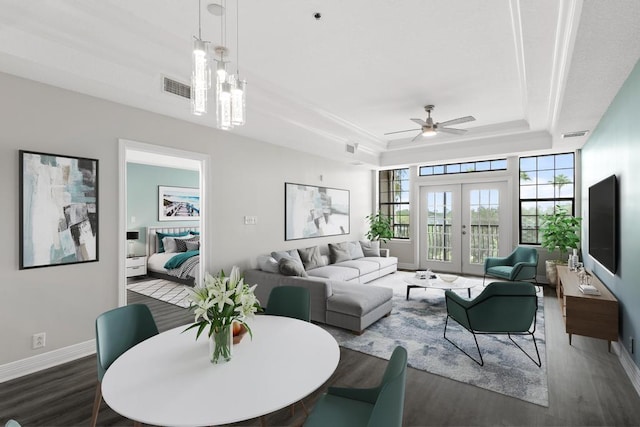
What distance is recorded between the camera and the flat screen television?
3232 millimetres

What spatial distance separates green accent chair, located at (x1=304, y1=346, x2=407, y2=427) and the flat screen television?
3099 mm

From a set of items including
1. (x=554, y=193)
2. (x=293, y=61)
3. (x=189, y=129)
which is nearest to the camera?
(x=293, y=61)

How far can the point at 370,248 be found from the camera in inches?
285

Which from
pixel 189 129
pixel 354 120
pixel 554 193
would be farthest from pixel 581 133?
pixel 189 129

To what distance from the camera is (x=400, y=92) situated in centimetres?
439

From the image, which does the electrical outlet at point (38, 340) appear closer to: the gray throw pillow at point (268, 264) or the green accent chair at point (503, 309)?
the gray throw pillow at point (268, 264)

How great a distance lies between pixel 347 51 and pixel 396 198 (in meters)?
5.39

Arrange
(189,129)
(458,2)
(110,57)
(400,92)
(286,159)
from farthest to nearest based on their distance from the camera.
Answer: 1. (286,159)
2. (400,92)
3. (189,129)
4. (110,57)
5. (458,2)

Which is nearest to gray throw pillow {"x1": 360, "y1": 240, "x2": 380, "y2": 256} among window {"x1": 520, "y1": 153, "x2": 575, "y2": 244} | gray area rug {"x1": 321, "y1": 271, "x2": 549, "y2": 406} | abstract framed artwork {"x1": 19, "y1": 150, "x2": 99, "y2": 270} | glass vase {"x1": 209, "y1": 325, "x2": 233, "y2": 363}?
gray area rug {"x1": 321, "y1": 271, "x2": 549, "y2": 406}

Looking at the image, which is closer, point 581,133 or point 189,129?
point 189,129

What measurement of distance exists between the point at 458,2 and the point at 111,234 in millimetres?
3751

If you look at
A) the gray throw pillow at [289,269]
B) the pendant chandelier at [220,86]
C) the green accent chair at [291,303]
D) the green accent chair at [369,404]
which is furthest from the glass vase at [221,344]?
the gray throw pillow at [289,269]

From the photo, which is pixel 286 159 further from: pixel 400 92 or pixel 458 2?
pixel 458 2

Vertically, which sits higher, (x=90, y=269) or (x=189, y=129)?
(x=189, y=129)
